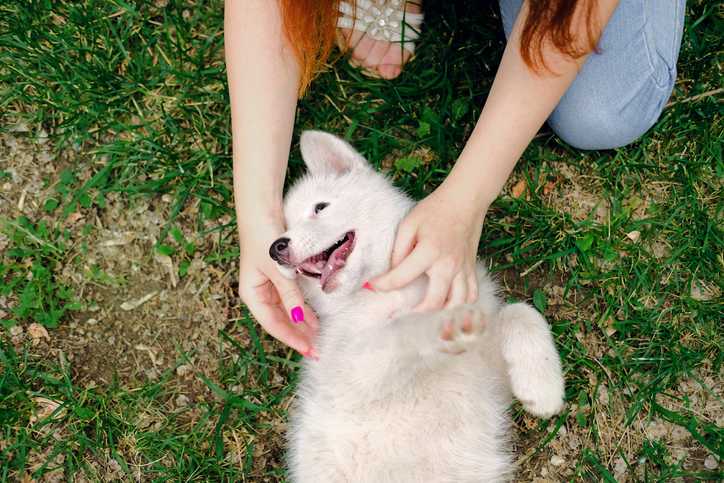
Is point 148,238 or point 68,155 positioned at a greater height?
point 68,155

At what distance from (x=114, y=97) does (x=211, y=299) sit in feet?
5.08

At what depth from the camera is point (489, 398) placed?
7.73 feet

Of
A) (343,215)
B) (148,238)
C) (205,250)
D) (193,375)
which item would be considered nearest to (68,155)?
(148,238)

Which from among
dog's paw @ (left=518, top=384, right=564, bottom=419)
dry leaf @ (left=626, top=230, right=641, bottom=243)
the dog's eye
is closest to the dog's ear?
the dog's eye

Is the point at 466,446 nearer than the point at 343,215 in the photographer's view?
Yes

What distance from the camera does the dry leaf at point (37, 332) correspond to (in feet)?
9.70

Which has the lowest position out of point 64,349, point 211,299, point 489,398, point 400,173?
point 64,349

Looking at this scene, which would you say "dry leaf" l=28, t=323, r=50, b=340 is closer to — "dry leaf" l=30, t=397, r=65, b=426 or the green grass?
the green grass

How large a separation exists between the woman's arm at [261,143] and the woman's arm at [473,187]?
1.83 ft

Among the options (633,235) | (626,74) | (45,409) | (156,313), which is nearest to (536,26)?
(626,74)

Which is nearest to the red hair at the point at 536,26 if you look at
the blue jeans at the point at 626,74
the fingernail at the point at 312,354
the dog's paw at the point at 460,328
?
the blue jeans at the point at 626,74

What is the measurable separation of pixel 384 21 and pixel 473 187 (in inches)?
57.0

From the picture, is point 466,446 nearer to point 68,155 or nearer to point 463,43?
point 463,43

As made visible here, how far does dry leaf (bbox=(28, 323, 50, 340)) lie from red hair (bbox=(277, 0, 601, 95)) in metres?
2.37
